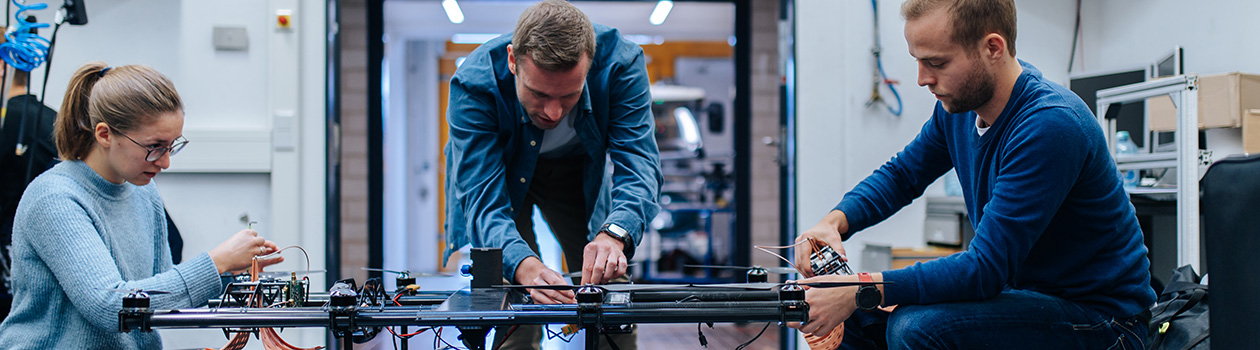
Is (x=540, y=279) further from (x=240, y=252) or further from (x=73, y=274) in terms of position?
(x=73, y=274)

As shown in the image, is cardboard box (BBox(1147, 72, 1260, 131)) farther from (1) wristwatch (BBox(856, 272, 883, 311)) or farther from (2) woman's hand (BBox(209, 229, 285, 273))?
(2) woman's hand (BBox(209, 229, 285, 273))

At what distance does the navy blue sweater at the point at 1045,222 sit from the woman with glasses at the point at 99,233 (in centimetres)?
117

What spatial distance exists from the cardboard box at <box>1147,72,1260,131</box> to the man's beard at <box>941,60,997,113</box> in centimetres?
178

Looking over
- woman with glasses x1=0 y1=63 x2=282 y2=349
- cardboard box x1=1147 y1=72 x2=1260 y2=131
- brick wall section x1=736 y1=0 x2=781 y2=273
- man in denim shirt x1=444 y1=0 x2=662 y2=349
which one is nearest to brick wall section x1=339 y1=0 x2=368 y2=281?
brick wall section x1=736 y1=0 x2=781 y2=273

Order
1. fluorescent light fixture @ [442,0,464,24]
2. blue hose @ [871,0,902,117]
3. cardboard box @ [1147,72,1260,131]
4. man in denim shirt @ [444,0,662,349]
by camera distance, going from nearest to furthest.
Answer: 1. man in denim shirt @ [444,0,662,349]
2. cardboard box @ [1147,72,1260,131]
3. blue hose @ [871,0,902,117]
4. fluorescent light fixture @ [442,0,464,24]

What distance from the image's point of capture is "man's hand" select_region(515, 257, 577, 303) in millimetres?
1347

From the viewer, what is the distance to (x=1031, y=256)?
1.33 m

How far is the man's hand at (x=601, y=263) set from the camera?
147cm

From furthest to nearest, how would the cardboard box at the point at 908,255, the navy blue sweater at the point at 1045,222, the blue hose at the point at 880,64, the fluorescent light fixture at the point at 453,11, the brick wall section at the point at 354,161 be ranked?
1. the fluorescent light fixture at the point at 453,11
2. the brick wall section at the point at 354,161
3. the blue hose at the point at 880,64
4. the cardboard box at the point at 908,255
5. the navy blue sweater at the point at 1045,222

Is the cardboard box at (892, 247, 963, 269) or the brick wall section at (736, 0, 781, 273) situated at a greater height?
the brick wall section at (736, 0, 781, 273)

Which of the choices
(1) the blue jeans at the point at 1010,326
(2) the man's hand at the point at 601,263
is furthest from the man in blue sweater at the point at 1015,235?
(2) the man's hand at the point at 601,263

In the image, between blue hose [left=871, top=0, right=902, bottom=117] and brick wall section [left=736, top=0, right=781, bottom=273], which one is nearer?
blue hose [left=871, top=0, right=902, bottom=117]

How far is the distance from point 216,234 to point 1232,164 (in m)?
3.18

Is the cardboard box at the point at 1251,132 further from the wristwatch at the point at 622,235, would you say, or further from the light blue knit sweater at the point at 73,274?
the light blue knit sweater at the point at 73,274
